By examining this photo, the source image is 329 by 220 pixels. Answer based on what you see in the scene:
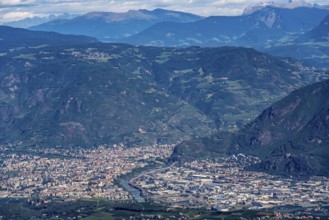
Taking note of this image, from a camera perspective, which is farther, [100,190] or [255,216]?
[100,190]

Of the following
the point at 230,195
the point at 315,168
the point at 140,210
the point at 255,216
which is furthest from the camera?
the point at 315,168

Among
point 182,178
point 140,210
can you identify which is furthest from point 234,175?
point 140,210

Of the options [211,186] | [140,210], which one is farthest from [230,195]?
[140,210]

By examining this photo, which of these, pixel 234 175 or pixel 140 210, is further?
pixel 234 175

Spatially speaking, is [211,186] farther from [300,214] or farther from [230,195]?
[300,214]

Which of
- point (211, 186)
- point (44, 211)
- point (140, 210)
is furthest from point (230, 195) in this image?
point (44, 211)

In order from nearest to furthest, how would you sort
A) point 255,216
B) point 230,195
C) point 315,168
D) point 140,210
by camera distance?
point 255,216 → point 140,210 → point 230,195 → point 315,168

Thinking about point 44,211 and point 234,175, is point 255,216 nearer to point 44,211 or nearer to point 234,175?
point 44,211
